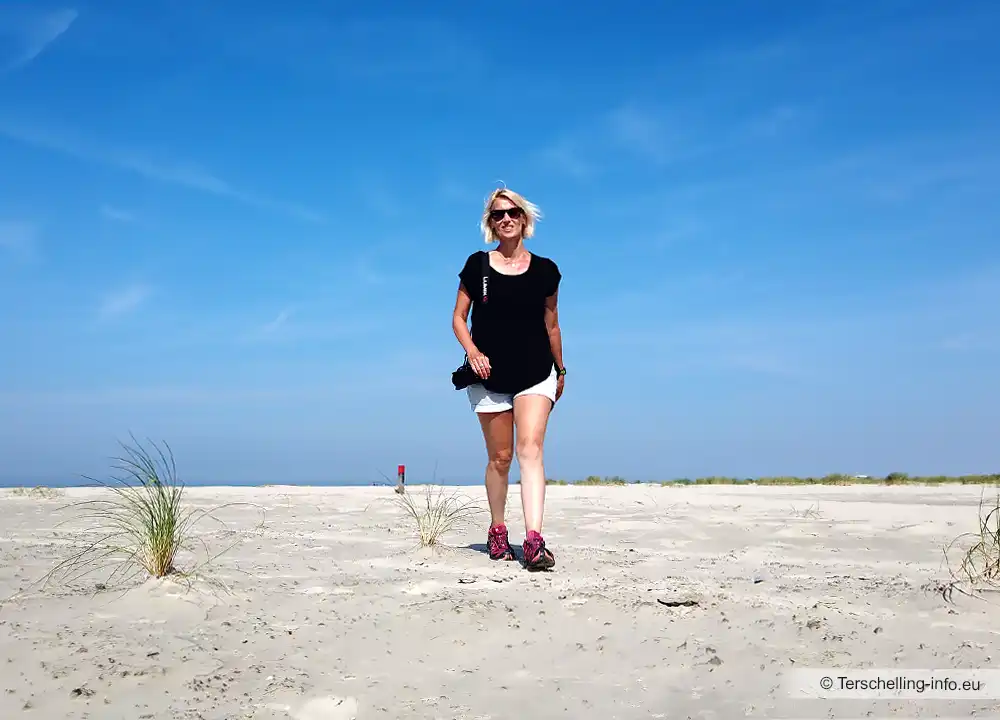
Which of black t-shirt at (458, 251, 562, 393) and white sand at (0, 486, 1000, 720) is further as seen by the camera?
black t-shirt at (458, 251, 562, 393)

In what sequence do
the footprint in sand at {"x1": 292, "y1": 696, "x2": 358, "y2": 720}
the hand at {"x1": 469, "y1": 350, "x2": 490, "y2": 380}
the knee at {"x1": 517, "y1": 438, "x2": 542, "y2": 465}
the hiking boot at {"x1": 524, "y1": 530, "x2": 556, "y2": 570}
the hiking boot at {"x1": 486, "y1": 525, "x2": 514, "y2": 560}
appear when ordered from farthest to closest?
1. the hiking boot at {"x1": 486, "y1": 525, "x2": 514, "y2": 560}
2. the knee at {"x1": 517, "y1": 438, "x2": 542, "y2": 465}
3. the hand at {"x1": 469, "y1": 350, "x2": 490, "y2": 380}
4. the hiking boot at {"x1": 524, "y1": 530, "x2": 556, "y2": 570}
5. the footprint in sand at {"x1": 292, "y1": 696, "x2": 358, "y2": 720}

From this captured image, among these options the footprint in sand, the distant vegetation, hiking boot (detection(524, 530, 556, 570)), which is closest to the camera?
the footprint in sand

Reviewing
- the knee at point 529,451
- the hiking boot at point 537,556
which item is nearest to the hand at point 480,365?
the knee at point 529,451

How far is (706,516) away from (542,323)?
11.0 feet

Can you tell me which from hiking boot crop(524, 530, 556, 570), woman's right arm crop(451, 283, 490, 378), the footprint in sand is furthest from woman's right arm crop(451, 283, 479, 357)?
the footprint in sand

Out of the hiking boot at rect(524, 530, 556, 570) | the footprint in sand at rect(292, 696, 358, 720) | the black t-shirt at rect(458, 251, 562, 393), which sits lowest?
the footprint in sand at rect(292, 696, 358, 720)

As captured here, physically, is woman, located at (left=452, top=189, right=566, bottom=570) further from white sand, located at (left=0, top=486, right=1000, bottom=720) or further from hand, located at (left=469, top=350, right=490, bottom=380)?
white sand, located at (left=0, top=486, right=1000, bottom=720)

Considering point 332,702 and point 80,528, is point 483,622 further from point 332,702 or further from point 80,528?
point 80,528

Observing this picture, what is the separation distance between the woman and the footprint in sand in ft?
7.35

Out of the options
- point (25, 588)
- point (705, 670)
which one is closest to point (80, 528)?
point (25, 588)

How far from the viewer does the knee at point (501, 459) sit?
5.13 meters

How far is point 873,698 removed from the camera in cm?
269

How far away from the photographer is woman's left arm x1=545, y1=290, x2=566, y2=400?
203 inches

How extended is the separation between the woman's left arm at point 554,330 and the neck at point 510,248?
341 millimetres
